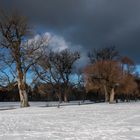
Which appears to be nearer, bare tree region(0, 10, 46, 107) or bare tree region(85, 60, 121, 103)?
bare tree region(0, 10, 46, 107)

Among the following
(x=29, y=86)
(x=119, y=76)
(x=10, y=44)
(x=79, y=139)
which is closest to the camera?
(x=79, y=139)

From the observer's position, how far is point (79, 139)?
43.5 feet

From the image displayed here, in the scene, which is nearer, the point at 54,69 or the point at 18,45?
the point at 18,45

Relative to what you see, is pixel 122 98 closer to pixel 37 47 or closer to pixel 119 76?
pixel 119 76

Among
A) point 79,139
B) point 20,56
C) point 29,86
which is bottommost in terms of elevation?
point 79,139

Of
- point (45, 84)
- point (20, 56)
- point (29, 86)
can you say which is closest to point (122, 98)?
point (45, 84)

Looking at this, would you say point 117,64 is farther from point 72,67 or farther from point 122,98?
point 122,98

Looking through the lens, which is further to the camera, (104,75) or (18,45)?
(104,75)

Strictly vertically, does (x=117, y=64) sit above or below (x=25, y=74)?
above

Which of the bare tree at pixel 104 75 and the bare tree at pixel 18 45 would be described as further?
the bare tree at pixel 104 75

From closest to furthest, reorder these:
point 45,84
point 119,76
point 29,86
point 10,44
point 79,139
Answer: point 79,139 → point 10,44 → point 29,86 → point 119,76 → point 45,84

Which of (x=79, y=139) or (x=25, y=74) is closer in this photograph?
(x=79, y=139)

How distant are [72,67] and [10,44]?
136 ft

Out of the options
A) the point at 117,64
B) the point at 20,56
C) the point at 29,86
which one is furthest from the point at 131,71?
the point at 20,56
